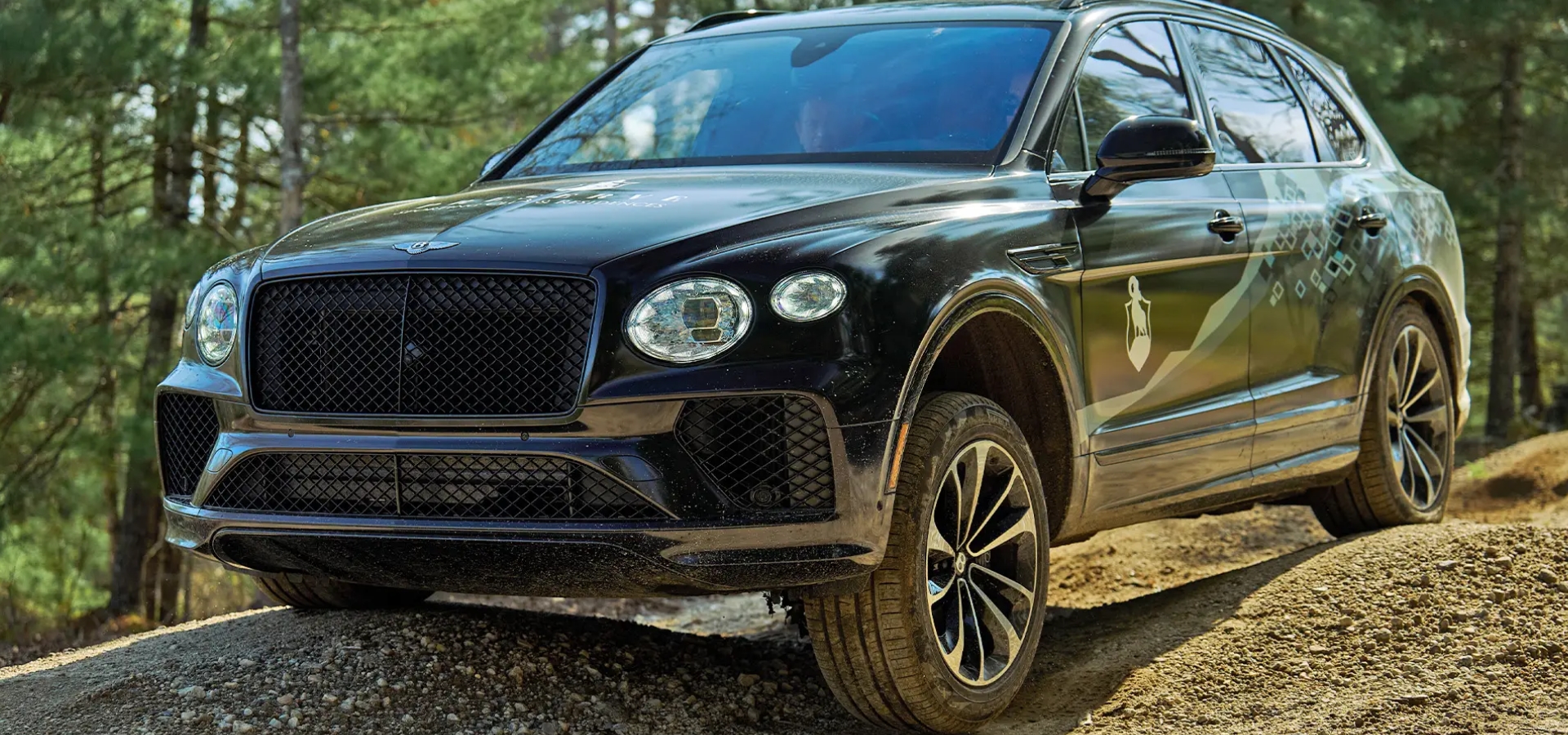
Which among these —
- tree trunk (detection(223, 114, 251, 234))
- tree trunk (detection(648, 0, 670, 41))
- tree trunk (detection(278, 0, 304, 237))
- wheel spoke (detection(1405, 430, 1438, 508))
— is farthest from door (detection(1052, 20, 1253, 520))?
tree trunk (detection(648, 0, 670, 41))

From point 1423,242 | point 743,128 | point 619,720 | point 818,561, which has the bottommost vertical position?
point 619,720

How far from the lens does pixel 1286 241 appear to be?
5.44 metres

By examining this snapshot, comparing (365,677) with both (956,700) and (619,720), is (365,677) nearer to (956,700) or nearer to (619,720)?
(619,720)

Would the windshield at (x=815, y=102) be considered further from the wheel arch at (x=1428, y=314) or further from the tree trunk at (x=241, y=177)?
the tree trunk at (x=241, y=177)

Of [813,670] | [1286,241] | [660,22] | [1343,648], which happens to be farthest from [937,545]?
[660,22]

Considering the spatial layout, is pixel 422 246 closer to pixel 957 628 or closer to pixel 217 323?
pixel 217 323

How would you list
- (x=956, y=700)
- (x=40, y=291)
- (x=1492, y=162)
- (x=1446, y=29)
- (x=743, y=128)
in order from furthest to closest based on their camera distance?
1. (x=1492, y=162)
2. (x=1446, y=29)
3. (x=40, y=291)
4. (x=743, y=128)
5. (x=956, y=700)

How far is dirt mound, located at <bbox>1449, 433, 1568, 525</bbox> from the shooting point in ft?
31.9

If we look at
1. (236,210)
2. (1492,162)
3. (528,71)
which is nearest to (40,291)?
(236,210)

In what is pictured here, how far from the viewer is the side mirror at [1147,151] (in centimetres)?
437

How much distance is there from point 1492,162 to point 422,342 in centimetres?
2227

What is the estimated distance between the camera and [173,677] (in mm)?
4172

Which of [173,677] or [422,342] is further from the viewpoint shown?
[173,677]

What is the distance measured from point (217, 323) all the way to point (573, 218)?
0.97m
